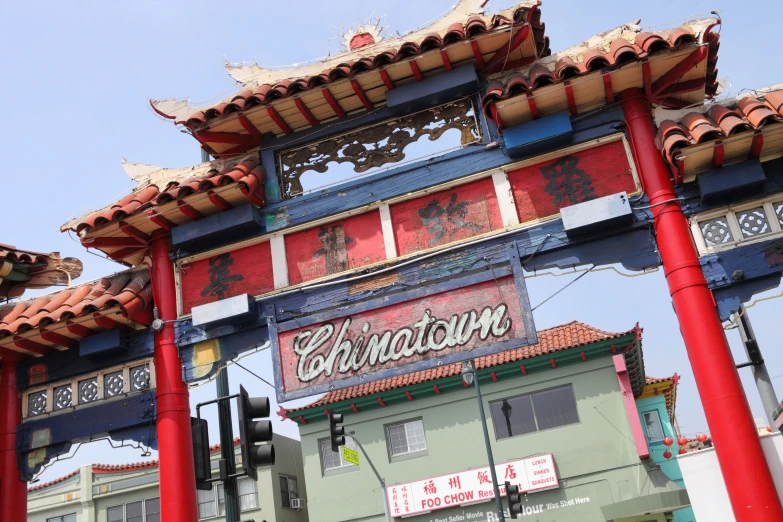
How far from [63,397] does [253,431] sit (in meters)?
5.32

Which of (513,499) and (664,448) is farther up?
(664,448)

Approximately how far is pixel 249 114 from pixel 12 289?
5.57 meters

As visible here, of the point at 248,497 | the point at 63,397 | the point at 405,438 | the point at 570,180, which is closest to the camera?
the point at 570,180

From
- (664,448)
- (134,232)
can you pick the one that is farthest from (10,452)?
(664,448)

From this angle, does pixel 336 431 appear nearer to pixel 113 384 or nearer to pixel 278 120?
pixel 113 384

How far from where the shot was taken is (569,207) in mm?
9211

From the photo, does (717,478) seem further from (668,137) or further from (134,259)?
(134,259)

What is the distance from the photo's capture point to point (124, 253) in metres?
11.5

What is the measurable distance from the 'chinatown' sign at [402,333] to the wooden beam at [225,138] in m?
3.07

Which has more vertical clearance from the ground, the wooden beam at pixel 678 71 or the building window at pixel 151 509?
the wooden beam at pixel 678 71

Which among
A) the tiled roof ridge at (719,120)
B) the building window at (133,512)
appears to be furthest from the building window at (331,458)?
the tiled roof ridge at (719,120)

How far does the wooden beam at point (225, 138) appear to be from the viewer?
11.0 metres

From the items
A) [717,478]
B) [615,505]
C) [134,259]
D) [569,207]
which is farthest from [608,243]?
[615,505]

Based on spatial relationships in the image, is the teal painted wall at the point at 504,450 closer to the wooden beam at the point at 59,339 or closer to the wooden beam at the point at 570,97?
the wooden beam at the point at 59,339
